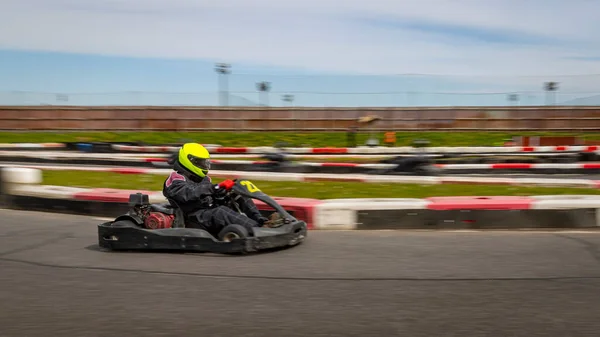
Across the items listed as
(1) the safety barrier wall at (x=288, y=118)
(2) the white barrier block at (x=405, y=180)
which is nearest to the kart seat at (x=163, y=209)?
(2) the white barrier block at (x=405, y=180)

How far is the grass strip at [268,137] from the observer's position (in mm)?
21938

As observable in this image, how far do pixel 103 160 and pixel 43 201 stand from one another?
8.25m

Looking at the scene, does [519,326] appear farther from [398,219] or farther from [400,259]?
[398,219]

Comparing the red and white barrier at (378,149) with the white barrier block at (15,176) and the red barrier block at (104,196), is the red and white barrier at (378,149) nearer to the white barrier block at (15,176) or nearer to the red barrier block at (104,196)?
the white barrier block at (15,176)

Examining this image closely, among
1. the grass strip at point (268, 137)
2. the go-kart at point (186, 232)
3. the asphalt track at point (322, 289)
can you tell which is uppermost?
the grass strip at point (268, 137)

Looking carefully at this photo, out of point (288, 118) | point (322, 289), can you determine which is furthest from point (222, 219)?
point (288, 118)

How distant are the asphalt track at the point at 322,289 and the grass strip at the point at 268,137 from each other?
16.3 m

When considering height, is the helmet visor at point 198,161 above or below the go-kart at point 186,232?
above

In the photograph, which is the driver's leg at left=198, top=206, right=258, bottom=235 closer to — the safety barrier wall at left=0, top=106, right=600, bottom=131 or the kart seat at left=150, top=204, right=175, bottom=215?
the kart seat at left=150, top=204, right=175, bottom=215

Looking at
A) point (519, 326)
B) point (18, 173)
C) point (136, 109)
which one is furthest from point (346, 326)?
point (136, 109)

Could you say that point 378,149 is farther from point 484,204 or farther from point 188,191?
point 188,191

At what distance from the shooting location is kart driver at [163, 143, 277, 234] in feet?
17.4

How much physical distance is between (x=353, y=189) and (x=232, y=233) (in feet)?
12.0

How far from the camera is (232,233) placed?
5.17 m
